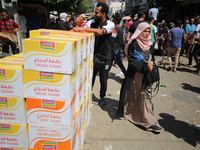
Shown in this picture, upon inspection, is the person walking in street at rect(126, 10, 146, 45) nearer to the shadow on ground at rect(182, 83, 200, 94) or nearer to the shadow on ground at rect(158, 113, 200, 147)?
the shadow on ground at rect(158, 113, 200, 147)

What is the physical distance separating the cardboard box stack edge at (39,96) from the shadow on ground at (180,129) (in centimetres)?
239

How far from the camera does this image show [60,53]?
1.49 meters

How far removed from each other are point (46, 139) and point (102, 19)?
2487 millimetres

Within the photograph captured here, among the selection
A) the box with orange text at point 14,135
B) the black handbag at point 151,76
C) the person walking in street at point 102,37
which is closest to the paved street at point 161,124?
the person walking in street at point 102,37

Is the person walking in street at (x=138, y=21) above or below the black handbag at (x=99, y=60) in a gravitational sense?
above

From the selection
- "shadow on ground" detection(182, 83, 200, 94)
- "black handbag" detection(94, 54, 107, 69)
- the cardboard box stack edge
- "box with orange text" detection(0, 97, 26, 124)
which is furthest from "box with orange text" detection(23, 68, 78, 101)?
"shadow on ground" detection(182, 83, 200, 94)

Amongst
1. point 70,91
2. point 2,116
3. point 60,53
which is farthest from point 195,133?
point 2,116

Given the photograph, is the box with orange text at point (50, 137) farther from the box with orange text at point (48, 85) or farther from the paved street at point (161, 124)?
the paved street at point (161, 124)

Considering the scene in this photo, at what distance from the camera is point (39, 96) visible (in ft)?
5.32

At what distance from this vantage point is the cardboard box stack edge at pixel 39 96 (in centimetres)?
150

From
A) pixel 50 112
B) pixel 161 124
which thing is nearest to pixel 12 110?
pixel 50 112

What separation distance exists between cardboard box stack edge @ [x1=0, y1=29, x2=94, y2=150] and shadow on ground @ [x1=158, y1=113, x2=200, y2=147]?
2.39m

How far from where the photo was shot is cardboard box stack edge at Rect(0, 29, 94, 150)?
1503mm

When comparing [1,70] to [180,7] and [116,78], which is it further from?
[180,7]
